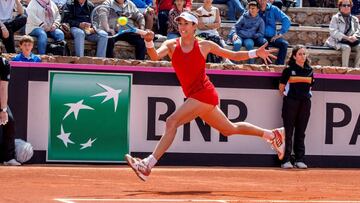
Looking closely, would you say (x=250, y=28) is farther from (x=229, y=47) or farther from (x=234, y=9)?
(x=234, y=9)

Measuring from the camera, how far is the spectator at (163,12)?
1897 centimetres

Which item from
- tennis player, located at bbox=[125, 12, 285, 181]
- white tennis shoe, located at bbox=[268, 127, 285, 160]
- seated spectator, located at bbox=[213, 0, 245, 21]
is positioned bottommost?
white tennis shoe, located at bbox=[268, 127, 285, 160]

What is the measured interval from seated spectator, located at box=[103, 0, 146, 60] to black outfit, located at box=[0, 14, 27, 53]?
5.02 feet

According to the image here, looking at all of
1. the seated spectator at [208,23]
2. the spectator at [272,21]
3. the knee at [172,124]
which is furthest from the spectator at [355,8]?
the knee at [172,124]

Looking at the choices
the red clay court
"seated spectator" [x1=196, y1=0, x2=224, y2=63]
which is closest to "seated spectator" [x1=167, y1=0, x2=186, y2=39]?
"seated spectator" [x1=196, y1=0, x2=224, y2=63]

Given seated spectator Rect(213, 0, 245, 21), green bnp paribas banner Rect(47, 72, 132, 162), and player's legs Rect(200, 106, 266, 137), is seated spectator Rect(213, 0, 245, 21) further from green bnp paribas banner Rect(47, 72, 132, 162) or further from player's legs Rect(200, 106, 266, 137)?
player's legs Rect(200, 106, 266, 137)

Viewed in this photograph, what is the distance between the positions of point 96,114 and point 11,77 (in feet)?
4.74

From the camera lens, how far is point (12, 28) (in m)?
17.2

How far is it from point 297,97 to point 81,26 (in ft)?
13.3

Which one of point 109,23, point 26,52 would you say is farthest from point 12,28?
point 109,23

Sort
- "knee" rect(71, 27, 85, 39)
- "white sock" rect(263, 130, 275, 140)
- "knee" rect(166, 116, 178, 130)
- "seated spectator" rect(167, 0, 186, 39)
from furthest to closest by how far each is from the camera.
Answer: "seated spectator" rect(167, 0, 186, 39)
"knee" rect(71, 27, 85, 39)
"white sock" rect(263, 130, 275, 140)
"knee" rect(166, 116, 178, 130)

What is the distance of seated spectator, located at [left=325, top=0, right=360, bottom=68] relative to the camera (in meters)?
19.4

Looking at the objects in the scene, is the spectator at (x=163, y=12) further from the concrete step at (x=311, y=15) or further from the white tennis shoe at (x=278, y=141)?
the white tennis shoe at (x=278, y=141)

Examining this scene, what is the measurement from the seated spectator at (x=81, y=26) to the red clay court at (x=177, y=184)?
2671 mm
